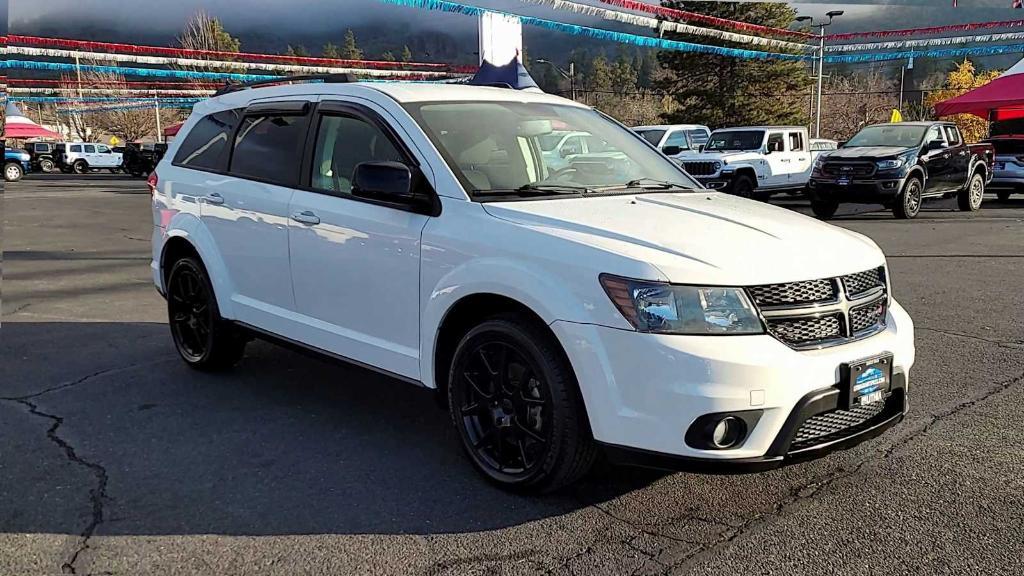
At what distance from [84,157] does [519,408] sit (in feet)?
171

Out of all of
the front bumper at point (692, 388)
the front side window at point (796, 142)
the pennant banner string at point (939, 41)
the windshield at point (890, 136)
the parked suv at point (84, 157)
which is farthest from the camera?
the parked suv at point (84, 157)

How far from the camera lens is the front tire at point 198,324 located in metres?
5.19

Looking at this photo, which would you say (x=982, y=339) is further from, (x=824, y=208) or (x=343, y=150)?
(x=824, y=208)

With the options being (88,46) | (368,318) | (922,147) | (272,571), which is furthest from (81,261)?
(88,46)

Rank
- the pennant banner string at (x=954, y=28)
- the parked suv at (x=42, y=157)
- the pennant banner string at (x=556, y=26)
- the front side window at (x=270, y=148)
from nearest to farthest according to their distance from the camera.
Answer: the front side window at (x=270, y=148) < the pennant banner string at (x=556, y=26) < the pennant banner string at (x=954, y=28) < the parked suv at (x=42, y=157)

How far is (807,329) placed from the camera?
3107mm

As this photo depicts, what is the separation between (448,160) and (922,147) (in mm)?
14318

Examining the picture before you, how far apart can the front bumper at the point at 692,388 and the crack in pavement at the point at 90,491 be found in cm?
195

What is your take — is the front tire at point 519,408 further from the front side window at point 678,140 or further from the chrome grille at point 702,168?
the front side window at point 678,140

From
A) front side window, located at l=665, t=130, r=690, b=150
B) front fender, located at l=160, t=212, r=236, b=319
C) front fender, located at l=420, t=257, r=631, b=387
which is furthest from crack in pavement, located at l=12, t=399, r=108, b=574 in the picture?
front side window, located at l=665, t=130, r=690, b=150

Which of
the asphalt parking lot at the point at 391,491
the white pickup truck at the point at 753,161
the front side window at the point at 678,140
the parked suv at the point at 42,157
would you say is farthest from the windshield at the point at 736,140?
the parked suv at the point at 42,157

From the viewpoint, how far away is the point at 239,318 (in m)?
4.95

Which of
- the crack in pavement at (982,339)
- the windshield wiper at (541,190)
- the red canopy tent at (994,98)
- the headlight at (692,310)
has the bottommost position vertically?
the crack in pavement at (982,339)

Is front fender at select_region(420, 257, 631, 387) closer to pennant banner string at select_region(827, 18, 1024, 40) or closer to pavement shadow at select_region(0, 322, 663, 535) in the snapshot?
pavement shadow at select_region(0, 322, 663, 535)
